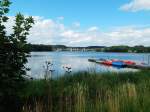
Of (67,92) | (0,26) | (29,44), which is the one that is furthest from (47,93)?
(0,26)

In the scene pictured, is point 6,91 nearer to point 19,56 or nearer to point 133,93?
point 19,56

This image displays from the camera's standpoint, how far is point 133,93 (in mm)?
8102

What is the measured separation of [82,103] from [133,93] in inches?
58.7

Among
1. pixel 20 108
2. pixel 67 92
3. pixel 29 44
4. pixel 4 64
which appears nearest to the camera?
pixel 4 64

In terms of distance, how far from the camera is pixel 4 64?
5.90 metres

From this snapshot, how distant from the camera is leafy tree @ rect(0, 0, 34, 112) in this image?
6.00 meters

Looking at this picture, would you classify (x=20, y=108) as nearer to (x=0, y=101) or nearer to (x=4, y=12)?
(x=0, y=101)

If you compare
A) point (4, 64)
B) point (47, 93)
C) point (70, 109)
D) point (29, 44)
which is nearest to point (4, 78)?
point (4, 64)

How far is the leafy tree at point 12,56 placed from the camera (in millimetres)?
6000

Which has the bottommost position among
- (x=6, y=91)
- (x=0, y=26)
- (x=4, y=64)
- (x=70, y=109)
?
(x=70, y=109)

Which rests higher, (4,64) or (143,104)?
(4,64)

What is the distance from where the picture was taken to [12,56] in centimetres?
615

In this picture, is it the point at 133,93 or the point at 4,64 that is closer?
the point at 4,64

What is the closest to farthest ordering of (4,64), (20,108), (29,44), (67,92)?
1. (4,64)
2. (29,44)
3. (20,108)
4. (67,92)
